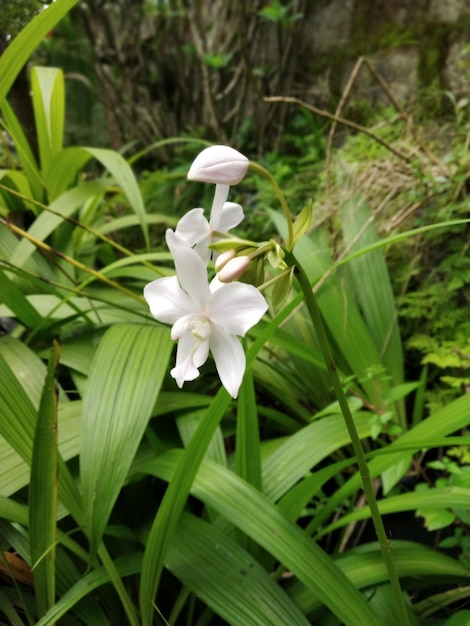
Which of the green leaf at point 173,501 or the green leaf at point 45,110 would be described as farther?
the green leaf at point 45,110

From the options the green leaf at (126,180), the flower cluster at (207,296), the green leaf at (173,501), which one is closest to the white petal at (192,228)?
the flower cluster at (207,296)

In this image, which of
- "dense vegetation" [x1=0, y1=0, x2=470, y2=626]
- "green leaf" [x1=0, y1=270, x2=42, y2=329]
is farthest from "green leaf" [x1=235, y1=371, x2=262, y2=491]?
"green leaf" [x1=0, y1=270, x2=42, y2=329]

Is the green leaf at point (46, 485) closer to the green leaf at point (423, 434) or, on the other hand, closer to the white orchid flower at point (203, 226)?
the white orchid flower at point (203, 226)

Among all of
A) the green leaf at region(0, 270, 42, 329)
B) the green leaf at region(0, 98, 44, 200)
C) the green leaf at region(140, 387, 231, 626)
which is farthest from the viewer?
the green leaf at region(0, 98, 44, 200)

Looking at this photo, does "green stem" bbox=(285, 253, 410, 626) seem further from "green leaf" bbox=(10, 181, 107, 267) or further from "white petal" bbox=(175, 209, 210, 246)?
"green leaf" bbox=(10, 181, 107, 267)

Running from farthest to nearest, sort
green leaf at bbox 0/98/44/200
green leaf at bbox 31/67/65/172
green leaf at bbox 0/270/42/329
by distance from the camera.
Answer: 1. green leaf at bbox 31/67/65/172
2. green leaf at bbox 0/98/44/200
3. green leaf at bbox 0/270/42/329

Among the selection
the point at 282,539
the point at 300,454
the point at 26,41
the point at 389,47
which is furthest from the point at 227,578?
the point at 389,47

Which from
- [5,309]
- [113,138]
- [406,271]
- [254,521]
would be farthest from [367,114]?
[254,521]
